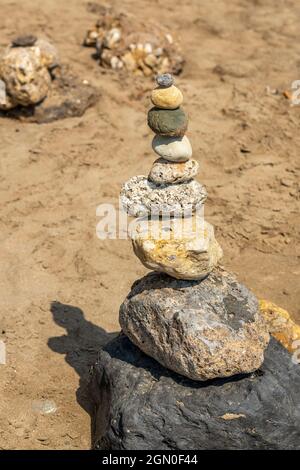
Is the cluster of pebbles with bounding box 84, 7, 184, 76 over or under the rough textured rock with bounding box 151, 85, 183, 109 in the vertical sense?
under

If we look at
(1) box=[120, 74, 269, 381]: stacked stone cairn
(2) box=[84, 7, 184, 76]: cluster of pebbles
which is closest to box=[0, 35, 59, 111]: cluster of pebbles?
(2) box=[84, 7, 184, 76]: cluster of pebbles

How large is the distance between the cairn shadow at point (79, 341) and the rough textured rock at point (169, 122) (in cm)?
243

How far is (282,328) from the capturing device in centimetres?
597

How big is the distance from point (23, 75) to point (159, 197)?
18.5 feet

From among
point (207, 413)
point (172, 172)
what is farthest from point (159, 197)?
point (207, 413)

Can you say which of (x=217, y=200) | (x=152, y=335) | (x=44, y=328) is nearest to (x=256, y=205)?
(x=217, y=200)

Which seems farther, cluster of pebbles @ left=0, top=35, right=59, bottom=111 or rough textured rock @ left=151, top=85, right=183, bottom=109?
cluster of pebbles @ left=0, top=35, right=59, bottom=111

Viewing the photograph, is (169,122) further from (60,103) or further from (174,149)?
(60,103)

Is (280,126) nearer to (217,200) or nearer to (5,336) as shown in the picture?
(217,200)

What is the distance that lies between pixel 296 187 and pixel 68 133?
335 cm

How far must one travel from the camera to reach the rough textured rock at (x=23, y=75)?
9.98m

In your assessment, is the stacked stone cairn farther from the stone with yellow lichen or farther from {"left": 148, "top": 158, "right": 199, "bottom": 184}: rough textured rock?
the stone with yellow lichen

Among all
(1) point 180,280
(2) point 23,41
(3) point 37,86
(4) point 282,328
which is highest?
(1) point 180,280

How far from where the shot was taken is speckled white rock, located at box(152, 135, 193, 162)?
16.3 feet
